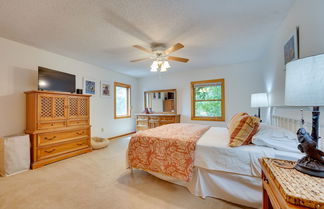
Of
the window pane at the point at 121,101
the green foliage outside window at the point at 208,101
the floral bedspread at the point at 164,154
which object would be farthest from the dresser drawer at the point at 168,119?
the floral bedspread at the point at 164,154

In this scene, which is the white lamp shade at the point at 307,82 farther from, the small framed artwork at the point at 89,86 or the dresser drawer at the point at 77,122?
the small framed artwork at the point at 89,86

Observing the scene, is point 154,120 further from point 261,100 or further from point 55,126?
point 261,100

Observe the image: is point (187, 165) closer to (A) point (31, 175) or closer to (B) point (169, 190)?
(B) point (169, 190)

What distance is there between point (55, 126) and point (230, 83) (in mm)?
4768

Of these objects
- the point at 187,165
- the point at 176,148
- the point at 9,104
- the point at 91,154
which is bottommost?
the point at 91,154

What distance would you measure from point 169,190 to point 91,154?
2305 millimetres

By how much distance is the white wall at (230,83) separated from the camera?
159 inches

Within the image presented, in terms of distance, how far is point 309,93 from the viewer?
2.32 ft

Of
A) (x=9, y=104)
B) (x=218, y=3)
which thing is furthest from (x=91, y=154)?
(x=218, y=3)

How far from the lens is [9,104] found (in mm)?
2678

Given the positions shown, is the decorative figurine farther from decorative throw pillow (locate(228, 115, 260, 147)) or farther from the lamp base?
decorative throw pillow (locate(228, 115, 260, 147))

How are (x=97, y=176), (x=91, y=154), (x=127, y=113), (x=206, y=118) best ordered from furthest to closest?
(x=127, y=113), (x=206, y=118), (x=91, y=154), (x=97, y=176)

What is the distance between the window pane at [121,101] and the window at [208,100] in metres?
2.69

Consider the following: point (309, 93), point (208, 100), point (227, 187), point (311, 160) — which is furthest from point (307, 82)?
point (208, 100)
